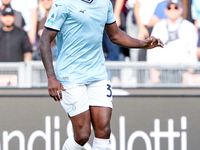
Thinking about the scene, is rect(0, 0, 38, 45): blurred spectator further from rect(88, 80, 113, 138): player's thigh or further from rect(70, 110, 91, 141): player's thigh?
rect(70, 110, 91, 141): player's thigh

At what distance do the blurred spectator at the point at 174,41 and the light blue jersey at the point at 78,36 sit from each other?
8.44ft

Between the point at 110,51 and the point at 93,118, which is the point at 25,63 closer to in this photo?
the point at 110,51

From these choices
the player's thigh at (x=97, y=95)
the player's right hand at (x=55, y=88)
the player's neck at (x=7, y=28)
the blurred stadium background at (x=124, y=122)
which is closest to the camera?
the player's right hand at (x=55, y=88)

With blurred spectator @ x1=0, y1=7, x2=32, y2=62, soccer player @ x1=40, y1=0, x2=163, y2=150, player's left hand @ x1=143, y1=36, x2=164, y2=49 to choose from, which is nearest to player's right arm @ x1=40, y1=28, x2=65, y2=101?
soccer player @ x1=40, y1=0, x2=163, y2=150

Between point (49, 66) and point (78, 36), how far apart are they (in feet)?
1.23

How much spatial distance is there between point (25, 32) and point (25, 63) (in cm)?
58

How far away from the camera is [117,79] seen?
20.7 ft

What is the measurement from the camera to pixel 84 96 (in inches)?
152

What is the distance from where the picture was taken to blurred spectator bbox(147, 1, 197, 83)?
6338 millimetres

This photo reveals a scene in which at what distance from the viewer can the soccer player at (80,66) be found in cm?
366

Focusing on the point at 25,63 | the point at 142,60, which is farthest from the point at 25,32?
the point at 142,60

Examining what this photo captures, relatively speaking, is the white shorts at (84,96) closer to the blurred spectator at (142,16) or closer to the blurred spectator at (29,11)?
the blurred spectator at (142,16)

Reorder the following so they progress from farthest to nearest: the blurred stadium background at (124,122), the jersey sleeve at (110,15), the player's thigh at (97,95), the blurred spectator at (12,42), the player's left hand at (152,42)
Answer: the blurred spectator at (12,42) < the blurred stadium background at (124,122) < the player's left hand at (152,42) < the jersey sleeve at (110,15) < the player's thigh at (97,95)

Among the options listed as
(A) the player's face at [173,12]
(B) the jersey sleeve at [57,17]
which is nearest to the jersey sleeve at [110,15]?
(B) the jersey sleeve at [57,17]
